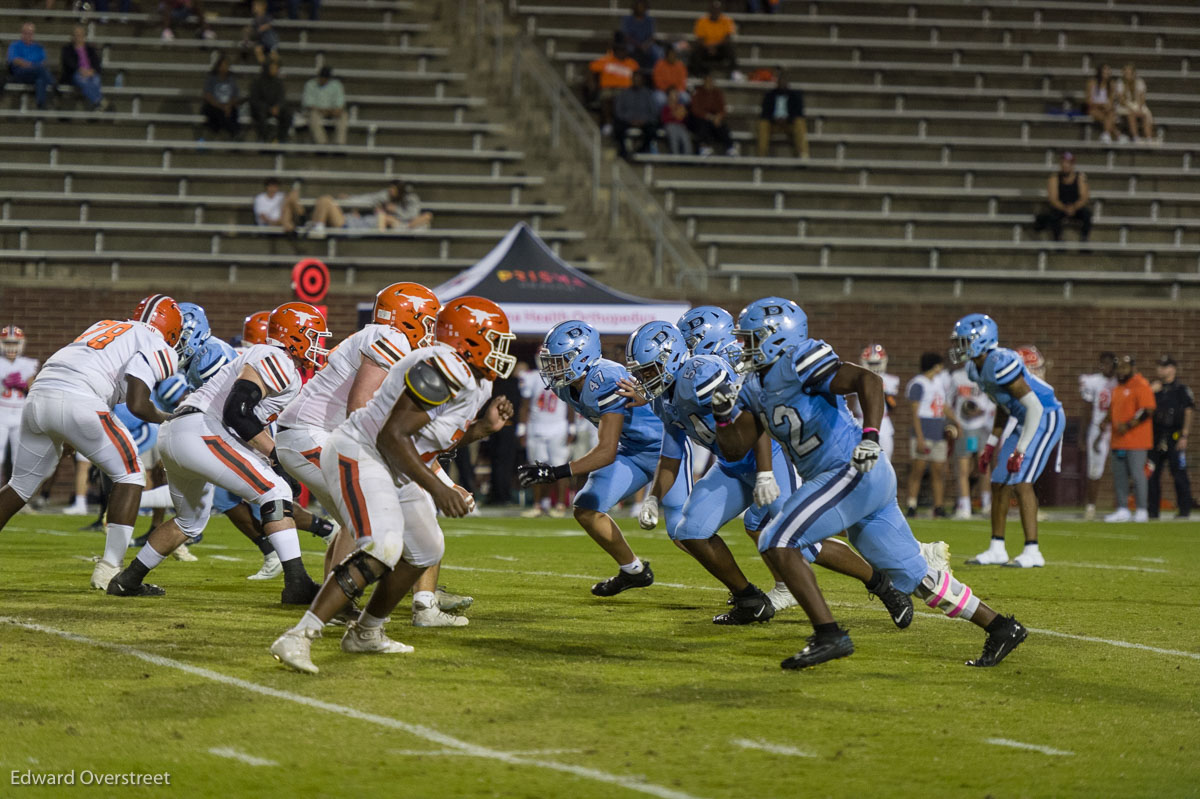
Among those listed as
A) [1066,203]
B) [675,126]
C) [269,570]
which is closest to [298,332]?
[269,570]

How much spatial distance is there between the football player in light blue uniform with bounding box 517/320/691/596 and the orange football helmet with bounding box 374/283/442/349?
117cm

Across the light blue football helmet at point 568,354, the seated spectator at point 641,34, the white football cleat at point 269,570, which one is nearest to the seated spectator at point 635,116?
the seated spectator at point 641,34

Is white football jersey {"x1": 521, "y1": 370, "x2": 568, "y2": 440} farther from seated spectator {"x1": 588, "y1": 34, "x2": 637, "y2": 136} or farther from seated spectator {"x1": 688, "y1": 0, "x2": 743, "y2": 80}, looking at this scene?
seated spectator {"x1": 688, "y1": 0, "x2": 743, "y2": 80}

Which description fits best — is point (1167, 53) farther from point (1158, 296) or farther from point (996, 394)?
point (996, 394)

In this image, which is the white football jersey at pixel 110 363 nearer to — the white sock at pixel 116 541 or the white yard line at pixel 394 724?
the white sock at pixel 116 541

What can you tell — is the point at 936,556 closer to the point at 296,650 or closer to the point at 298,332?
the point at 296,650

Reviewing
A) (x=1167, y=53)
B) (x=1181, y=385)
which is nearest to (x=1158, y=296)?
(x=1181, y=385)

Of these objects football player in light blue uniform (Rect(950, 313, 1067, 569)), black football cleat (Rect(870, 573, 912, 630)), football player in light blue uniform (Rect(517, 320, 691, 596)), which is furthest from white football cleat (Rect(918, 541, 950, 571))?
football player in light blue uniform (Rect(950, 313, 1067, 569))

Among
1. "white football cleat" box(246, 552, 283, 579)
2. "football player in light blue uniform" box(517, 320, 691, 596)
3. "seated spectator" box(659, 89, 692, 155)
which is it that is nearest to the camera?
"football player in light blue uniform" box(517, 320, 691, 596)

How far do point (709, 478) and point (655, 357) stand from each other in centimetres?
74

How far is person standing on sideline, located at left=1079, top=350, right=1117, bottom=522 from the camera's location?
17891mm

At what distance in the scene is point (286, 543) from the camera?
27.1 feet

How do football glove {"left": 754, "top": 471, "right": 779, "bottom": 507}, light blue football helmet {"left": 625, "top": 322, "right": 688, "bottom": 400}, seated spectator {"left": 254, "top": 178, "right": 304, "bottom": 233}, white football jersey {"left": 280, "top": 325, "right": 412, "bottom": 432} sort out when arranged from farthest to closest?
1. seated spectator {"left": 254, "top": 178, "right": 304, "bottom": 233}
2. light blue football helmet {"left": 625, "top": 322, "right": 688, "bottom": 400}
3. white football jersey {"left": 280, "top": 325, "right": 412, "bottom": 432}
4. football glove {"left": 754, "top": 471, "right": 779, "bottom": 507}

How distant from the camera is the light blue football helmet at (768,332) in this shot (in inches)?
269
